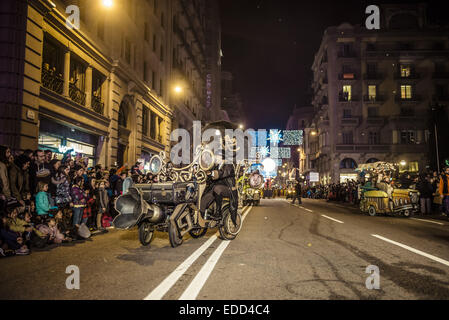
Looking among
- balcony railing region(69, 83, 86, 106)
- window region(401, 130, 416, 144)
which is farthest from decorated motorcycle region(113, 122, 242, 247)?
window region(401, 130, 416, 144)

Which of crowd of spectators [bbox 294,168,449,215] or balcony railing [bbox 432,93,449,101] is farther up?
balcony railing [bbox 432,93,449,101]

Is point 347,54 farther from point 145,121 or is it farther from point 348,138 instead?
point 145,121

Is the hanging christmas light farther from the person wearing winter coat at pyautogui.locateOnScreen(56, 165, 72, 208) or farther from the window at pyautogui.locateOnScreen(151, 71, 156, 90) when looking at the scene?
the person wearing winter coat at pyautogui.locateOnScreen(56, 165, 72, 208)

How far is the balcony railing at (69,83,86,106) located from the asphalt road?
981 cm

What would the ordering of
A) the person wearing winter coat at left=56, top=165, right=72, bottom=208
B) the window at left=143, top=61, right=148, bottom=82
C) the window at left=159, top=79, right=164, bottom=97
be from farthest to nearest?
1. the window at left=159, top=79, right=164, bottom=97
2. the window at left=143, top=61, right=148, bottom=82
3. the person wearing winter coat at left=56, top=165, right=72, bottom=208

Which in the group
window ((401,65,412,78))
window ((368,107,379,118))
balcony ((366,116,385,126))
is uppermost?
window ((401,65,412,78))

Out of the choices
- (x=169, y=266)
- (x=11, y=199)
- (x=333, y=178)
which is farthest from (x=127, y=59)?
(x=333, y=178)

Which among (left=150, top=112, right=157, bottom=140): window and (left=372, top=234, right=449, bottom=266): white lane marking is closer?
(left=372, top=234, right=449, bottom=266): white lane marking

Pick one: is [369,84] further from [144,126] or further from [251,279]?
[251,279]

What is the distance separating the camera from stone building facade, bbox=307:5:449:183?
162 feet

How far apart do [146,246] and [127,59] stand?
17.9 meters

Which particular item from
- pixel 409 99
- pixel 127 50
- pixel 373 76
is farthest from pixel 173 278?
pixel 409 99

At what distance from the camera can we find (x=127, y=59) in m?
21.9

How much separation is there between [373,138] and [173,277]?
51.9m
